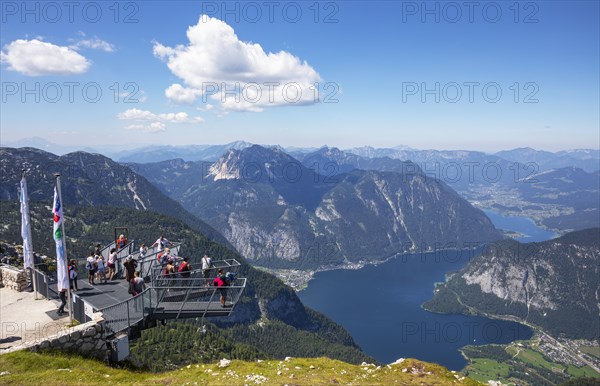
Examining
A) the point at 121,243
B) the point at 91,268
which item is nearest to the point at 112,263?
the point at 91,268

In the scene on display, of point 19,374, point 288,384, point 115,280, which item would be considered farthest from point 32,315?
point 288,384

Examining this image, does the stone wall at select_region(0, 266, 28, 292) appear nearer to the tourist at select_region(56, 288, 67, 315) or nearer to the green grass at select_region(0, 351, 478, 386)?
the tourist at select_region(56, 288, 67, 315)

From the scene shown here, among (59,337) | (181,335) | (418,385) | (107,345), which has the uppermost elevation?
(59,337)

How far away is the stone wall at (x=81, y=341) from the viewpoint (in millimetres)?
20547

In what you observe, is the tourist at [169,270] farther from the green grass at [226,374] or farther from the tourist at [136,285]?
the green grass at [226,374]

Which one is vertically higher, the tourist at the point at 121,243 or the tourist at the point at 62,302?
the tourist at the point at 121,243

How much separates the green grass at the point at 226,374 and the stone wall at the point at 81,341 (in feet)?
1.58

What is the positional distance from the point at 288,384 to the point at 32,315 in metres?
18.6

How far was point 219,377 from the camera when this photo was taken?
72.2 feet

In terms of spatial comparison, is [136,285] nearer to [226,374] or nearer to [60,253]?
[60,253]

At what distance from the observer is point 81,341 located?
70.7ft

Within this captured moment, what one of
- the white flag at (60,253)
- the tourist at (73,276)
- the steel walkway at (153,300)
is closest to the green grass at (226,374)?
the steel walkway at (153,300)

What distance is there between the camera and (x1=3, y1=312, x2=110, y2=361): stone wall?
20547mm

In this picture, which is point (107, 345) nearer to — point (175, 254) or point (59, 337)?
point (59, 337)
